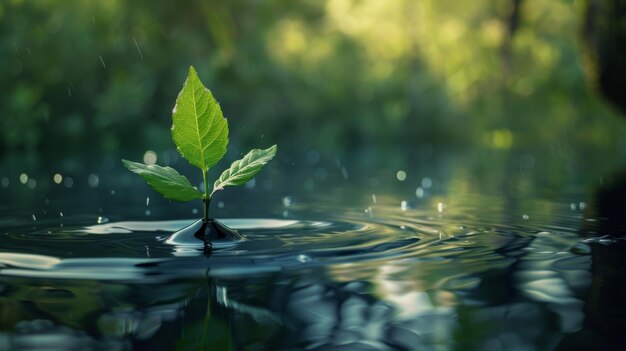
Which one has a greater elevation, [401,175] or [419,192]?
[401,175]

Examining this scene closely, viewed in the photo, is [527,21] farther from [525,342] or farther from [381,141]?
[525,342]

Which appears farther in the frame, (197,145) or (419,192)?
(419,192)

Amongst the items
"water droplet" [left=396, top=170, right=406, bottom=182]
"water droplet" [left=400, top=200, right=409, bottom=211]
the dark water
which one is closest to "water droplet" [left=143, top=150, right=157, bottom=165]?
"water droplet" [left=396, top=170, right=406, bottom=182]

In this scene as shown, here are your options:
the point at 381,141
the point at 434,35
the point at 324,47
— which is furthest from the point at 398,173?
the point at 434,35

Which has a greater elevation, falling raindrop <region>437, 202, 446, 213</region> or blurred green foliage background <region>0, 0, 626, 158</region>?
blurred green foliage background <region>0, 0, 626, 158</region>

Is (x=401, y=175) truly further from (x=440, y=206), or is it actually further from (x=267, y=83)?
(x=267, y=83)

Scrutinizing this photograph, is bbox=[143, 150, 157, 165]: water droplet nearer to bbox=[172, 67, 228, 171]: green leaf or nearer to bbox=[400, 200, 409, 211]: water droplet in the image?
bbox=[400, 200, 409, 211]: water droplet

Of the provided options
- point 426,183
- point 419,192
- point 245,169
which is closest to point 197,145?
point 245,169
